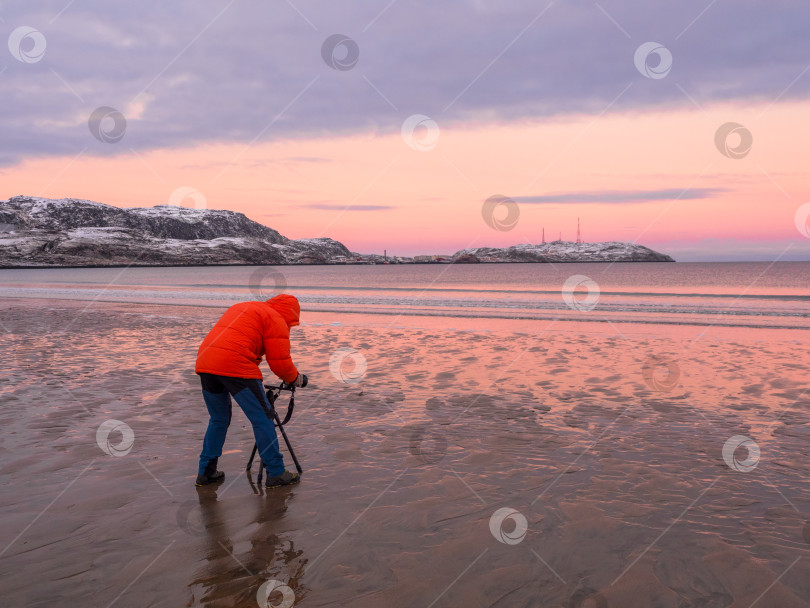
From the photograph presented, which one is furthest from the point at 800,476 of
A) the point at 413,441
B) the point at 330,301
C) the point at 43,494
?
the point at 330,301

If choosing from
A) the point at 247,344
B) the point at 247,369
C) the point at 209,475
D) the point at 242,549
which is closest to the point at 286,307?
the point at 247,344

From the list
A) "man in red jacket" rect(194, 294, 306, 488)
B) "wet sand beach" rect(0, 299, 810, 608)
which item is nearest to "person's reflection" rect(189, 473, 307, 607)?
"wet sand beach" rect(0, 299, 810, 608)

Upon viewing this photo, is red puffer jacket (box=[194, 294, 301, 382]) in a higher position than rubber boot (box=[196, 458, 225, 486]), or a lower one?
higher

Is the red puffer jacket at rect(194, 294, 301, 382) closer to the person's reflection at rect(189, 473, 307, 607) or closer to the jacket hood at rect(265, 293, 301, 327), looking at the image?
the jacket hood at rect(265, 293, 301, 327)

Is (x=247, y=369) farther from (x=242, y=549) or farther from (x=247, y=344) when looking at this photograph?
(x=242, y=549)

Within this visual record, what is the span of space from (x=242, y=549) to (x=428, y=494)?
194cm

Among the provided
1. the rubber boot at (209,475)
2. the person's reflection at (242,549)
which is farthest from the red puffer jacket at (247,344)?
the person's reflection at (242,549)

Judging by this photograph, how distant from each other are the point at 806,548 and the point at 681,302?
3083cm

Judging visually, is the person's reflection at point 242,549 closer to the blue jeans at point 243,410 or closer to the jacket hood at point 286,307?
the blue jeans at point 243,410

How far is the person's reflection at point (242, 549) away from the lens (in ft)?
13.1

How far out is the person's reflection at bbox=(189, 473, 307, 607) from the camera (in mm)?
3979

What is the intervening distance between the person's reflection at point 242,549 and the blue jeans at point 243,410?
333mm

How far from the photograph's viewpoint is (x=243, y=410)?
5.76 meters

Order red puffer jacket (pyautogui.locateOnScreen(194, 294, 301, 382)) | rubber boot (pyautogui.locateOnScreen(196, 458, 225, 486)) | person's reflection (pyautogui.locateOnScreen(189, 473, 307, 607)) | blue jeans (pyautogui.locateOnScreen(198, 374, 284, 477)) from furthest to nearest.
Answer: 1. rubber boot (pyautogui.locateOnScreen(196, 458, 225, 486))
2. blue jeans (pyautogui.locateOnScreen(198, 374, 284, 477))
3. red puffer jacket (pyautogui.locateOnScreen(194, 294, 301, 382))
4. person's reflection (pyautogui.locateOnScreen(189, 473, 307, 607))
